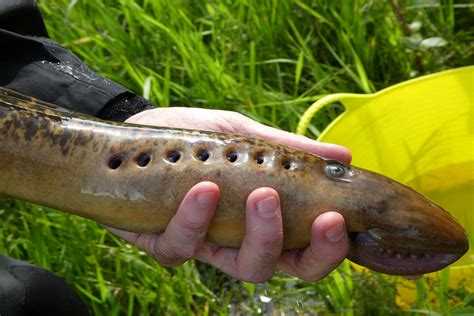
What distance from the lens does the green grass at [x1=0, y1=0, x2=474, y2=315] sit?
2.55 meters

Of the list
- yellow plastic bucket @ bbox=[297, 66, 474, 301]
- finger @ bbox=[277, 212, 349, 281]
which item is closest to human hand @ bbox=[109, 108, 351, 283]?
finger @ bbox=[277, 212, 349, 281]

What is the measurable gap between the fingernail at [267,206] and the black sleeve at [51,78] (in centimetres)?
87

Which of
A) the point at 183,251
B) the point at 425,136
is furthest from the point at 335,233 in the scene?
the point at 425,136

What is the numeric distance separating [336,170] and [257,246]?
0.21m

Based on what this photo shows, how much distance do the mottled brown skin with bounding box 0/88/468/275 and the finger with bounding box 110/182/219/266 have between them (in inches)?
1.0

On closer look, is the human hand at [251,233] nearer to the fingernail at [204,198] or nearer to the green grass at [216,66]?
the fingernail at [204,198]

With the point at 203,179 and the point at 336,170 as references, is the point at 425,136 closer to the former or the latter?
the point at 336,170

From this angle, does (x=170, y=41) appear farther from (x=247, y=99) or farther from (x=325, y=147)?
(x=325, y=147)

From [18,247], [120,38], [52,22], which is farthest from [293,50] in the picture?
[18,247]

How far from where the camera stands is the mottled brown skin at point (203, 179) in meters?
1.55

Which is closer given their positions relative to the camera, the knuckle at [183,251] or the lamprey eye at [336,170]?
the lamprey eye at [336,170]

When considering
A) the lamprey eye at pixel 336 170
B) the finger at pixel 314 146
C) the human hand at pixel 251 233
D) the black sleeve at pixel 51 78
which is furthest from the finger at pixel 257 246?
the black sleeve at pixel 51 78

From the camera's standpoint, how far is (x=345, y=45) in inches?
121

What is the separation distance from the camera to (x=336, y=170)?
5.18ft
